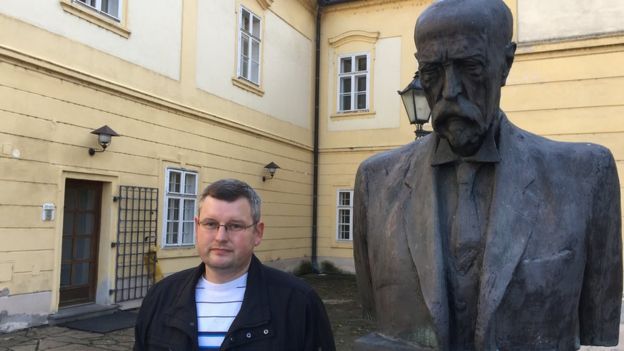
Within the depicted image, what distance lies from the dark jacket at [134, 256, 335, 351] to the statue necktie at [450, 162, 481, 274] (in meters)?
0.63

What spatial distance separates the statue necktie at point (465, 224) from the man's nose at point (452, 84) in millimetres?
233

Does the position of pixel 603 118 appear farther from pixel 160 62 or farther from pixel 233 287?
pixel 233 287

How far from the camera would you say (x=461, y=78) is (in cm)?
142

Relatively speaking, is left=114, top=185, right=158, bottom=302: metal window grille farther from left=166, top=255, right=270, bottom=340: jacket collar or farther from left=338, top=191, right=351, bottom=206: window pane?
left=166, top=255, right=270, bottom=340: jacket collar

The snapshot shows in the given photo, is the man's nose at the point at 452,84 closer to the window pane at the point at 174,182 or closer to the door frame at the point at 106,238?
the door frame at the point at 106,238

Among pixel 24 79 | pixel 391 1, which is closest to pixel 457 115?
pixel 24 79

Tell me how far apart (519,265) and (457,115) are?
42 cm

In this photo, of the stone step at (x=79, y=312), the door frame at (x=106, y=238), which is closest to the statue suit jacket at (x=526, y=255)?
the stone step at (x=79, y=312)

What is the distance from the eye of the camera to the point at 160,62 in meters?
9.91

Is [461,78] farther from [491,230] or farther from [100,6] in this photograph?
[100,6]

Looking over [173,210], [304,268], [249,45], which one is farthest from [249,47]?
[304,268]

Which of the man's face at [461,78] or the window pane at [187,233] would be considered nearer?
the man's face at [461,78]

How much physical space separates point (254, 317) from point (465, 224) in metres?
0.76

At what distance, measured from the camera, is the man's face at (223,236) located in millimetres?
1836
